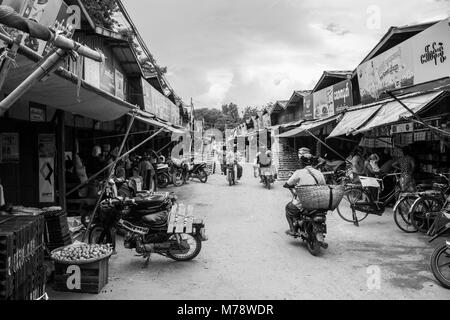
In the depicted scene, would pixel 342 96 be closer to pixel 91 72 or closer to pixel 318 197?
pixel 91 72

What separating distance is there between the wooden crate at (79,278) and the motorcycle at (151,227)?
3.45 feet

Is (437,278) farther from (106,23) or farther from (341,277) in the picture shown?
(106,23)

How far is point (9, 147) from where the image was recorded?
657 centimetres

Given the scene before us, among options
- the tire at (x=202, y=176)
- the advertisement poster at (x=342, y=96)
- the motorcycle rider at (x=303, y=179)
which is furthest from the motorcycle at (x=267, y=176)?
the motorcycle rider at (x=303, y=179)

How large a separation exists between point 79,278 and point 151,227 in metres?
1.48

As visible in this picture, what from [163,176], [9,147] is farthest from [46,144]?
[163,176]

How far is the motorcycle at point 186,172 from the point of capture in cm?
1730

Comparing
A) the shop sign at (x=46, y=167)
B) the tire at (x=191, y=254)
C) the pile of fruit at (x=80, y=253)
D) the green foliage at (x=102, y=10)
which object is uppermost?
the green foliage at (x=102, y=10)

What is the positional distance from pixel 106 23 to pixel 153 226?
15.3 meters

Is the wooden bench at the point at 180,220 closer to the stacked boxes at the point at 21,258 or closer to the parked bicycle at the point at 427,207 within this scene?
the stacked boxes at the point at 21,258

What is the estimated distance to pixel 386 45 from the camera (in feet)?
38.2

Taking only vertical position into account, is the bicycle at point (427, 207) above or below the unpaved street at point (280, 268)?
above

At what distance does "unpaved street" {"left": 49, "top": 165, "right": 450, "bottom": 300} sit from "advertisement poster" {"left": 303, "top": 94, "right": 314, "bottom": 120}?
10.5 m

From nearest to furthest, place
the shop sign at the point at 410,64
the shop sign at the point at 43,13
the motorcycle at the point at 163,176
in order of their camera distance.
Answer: the shop sign at the point at 43,13
the shop sign at the point at 410,64
the motorcycle at the point at 163,176
